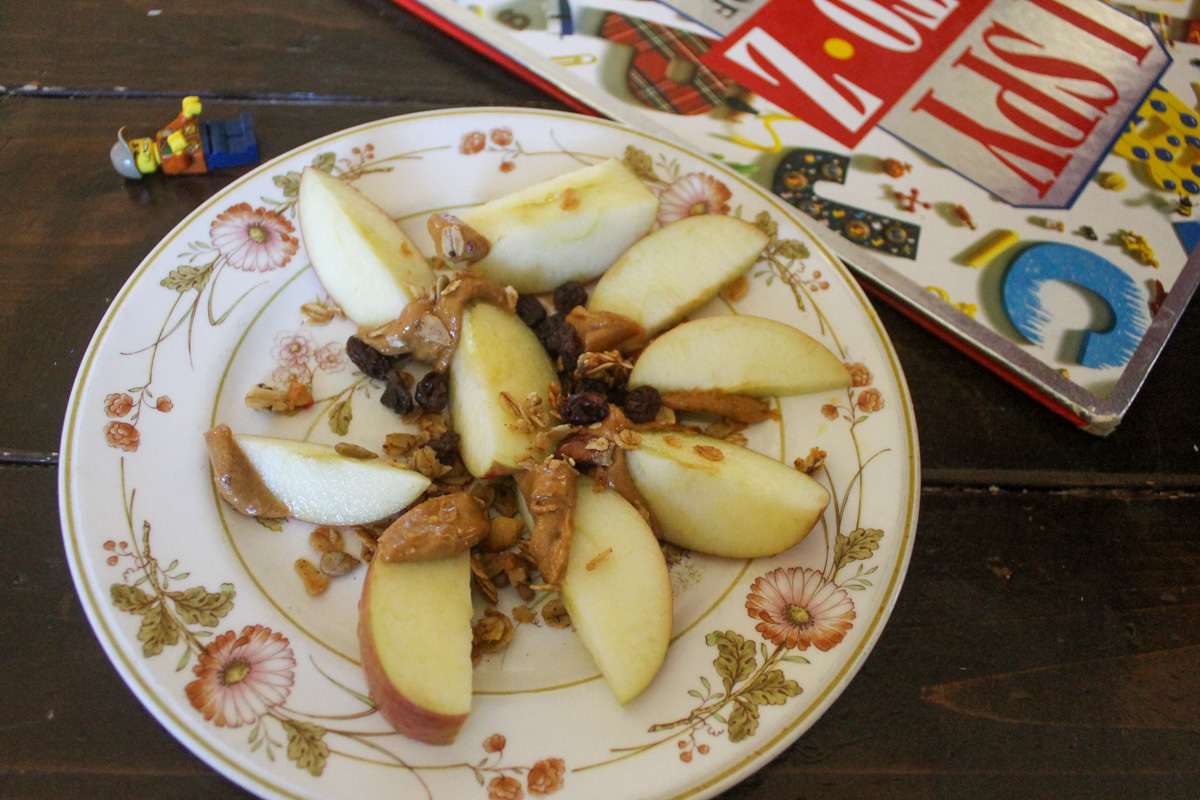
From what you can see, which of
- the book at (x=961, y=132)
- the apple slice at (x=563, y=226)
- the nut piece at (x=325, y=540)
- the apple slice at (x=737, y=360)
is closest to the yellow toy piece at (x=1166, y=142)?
the book at (x=961, y=132)

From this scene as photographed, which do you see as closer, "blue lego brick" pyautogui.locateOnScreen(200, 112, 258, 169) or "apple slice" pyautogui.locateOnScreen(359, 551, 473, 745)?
"apple slice" pyautogui.locateOnScreen(359, 551, 473, 745)

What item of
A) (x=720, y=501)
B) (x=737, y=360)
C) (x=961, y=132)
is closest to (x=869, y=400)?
(x=737, y=360)

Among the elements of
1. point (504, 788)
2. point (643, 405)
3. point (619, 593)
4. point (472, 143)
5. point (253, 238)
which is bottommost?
point (504, 788)

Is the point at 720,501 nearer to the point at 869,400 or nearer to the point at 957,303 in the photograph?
the point at 869,400

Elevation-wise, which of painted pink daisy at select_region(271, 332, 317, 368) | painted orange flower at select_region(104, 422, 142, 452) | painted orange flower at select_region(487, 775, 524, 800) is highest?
painted pink daisy at select_region(271, 332, 317, 368)

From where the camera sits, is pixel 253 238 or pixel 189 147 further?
pixel 189 147

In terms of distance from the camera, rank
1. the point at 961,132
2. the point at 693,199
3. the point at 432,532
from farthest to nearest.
→ the point at 961,132 < the point at 693,199 < the point at 432,532

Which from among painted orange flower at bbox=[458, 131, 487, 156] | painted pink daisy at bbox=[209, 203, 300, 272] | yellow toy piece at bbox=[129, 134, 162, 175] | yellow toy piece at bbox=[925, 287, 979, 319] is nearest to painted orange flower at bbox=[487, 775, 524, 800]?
painted pink daisy at bbox=[209, 203, 300, 272]

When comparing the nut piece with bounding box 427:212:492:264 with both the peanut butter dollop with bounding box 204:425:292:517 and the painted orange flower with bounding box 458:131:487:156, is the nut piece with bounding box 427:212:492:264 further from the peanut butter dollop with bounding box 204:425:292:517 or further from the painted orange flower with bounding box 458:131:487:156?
the peanut butter dollop with bounding box 204:425:292:517
